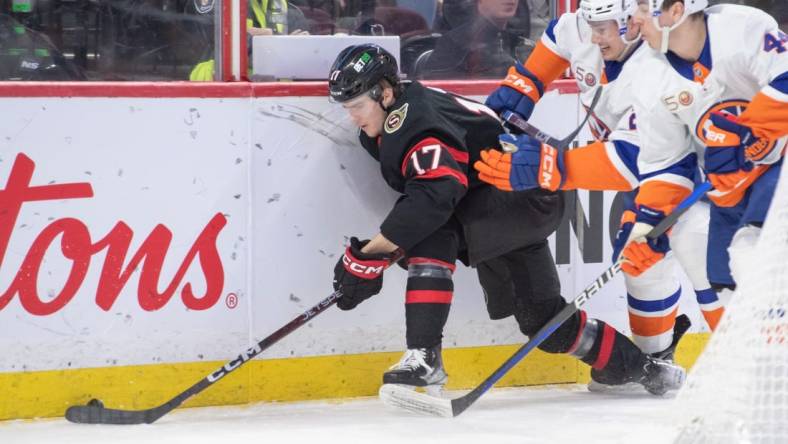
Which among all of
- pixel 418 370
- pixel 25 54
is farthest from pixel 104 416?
pixel 25 54

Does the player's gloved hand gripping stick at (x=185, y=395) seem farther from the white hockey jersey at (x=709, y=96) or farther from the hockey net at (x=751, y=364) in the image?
the hockey net at (x=751, y=364)

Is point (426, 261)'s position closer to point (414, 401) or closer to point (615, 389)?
point (414, 401)

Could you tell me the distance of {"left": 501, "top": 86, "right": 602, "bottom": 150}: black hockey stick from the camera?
12.9ft

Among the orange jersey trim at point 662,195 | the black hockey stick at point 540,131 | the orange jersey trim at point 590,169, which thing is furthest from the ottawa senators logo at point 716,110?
the black hockey stick at point 540,131

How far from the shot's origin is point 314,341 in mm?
3953

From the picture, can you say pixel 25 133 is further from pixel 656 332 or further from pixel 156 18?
pixel 656 332

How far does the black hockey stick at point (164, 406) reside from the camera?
3.64m

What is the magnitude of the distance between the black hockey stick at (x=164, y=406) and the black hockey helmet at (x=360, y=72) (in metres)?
0.51

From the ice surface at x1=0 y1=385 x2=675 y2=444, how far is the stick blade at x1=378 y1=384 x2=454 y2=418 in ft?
0.08

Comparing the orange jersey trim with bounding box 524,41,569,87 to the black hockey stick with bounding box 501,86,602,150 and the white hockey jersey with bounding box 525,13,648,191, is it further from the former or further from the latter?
the black hockey stick with bounding box 501,86,602,150

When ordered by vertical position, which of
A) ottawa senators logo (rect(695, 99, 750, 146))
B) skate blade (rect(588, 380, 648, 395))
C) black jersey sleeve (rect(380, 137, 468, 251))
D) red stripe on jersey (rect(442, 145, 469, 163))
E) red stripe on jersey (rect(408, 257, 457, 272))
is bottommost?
skate blade (rect(588, 380, 648, 395))

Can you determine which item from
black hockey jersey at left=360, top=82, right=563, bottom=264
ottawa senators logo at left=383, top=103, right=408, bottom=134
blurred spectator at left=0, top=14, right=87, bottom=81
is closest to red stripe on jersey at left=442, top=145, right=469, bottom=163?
black hockey jersey at left=360, top=82, right=563, bottom=264

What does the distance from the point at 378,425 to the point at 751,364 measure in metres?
0.96

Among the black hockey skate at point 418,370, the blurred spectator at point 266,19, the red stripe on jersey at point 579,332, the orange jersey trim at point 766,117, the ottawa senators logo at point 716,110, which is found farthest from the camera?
the red stripe on jersey at point 579,332
